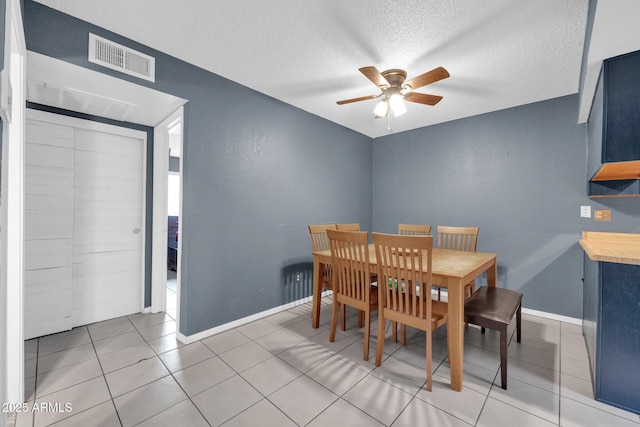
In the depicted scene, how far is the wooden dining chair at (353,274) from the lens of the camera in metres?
2.13

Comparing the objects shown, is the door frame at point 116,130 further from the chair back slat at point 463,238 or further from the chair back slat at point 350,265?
the chair back slat at point 463,238

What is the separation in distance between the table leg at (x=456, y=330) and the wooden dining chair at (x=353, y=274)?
598 mm

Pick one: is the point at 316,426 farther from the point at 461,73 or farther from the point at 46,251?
the point at 461,73

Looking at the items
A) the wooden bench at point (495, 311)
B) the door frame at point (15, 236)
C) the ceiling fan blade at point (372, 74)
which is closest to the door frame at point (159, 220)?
the door frame at point (15, 236)

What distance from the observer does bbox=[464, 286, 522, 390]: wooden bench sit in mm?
1773

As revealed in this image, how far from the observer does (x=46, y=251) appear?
2.47 m

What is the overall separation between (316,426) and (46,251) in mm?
2850

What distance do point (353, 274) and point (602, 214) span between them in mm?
2760

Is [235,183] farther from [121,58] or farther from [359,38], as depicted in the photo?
[359,38]

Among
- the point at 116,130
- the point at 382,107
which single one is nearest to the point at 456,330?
the point at 382,107

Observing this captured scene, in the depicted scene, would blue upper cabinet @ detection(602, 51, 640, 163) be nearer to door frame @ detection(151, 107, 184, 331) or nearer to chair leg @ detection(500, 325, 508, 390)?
chair leg @ detection(500, 325, 508, 390)

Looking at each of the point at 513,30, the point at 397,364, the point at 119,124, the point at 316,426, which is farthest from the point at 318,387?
the point at 119,124

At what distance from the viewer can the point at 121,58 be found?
2.03 m

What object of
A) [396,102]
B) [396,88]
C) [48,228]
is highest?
[396,88]
